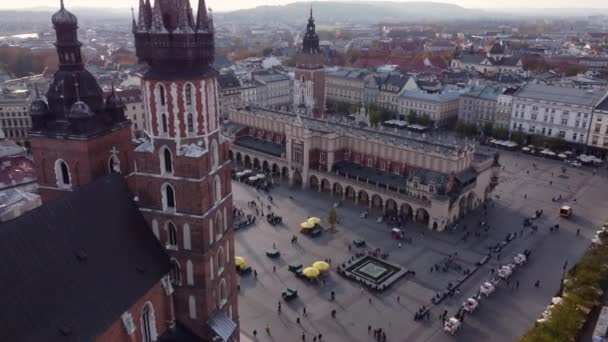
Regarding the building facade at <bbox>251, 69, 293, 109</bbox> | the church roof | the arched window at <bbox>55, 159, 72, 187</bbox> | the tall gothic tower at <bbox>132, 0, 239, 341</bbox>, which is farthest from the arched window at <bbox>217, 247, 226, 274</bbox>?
the building facade at <bbox>251, 69, 293, 109</bbox>

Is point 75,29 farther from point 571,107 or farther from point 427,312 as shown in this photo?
point 571,107

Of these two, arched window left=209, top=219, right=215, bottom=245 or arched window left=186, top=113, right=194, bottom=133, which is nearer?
arched window left=186, top=113, right=194, bottom=133

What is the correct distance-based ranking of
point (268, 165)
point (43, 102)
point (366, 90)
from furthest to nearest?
point (366, 90) → point (268, 165) → point (43, 102)

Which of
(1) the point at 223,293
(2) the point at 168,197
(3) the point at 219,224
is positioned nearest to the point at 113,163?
(2) the point at 168,197

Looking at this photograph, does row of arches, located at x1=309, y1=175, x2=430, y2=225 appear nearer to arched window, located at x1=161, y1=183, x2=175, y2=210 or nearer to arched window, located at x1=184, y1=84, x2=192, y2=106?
arched window, located at x1=161, y1=183, x2=175, y2=210

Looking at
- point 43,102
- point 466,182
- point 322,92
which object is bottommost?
point 466,182

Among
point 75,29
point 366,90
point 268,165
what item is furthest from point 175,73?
point 366,90
